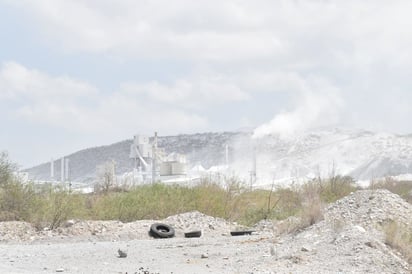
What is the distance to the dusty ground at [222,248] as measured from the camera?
15180 mm

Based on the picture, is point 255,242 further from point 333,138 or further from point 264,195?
point 333,138

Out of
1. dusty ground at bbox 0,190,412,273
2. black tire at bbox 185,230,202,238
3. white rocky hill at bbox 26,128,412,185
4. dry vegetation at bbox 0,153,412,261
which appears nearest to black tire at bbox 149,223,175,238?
dusty ground at bbox 0,190,412,273

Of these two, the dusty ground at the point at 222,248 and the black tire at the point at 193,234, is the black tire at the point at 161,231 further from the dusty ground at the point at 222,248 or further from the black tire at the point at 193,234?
the black tire at the point at 193,234

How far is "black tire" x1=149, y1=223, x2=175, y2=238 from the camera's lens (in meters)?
24.5

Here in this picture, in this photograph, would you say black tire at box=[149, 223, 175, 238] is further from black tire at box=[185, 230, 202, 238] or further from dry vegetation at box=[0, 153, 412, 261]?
dry vegetation at box=[0, 153, 412, 261]

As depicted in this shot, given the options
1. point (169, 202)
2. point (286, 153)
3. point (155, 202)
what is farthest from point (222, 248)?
point (286, 153)

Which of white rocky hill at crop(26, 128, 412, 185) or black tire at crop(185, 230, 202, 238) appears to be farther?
white rocky hill at crop(26, 128, 412, 185)

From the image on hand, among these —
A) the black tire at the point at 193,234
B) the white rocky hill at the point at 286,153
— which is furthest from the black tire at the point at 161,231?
the white rocky hill at the point at 286,153

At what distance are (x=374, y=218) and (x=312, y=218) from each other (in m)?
1.63

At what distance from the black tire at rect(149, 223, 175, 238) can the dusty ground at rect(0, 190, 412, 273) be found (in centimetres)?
25

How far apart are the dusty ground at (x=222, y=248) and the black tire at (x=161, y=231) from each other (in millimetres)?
251

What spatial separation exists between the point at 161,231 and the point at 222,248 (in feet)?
19.5

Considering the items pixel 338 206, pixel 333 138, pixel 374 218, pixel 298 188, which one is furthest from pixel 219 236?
pixel 333 138

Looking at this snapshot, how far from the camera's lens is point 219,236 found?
24.6 metres
